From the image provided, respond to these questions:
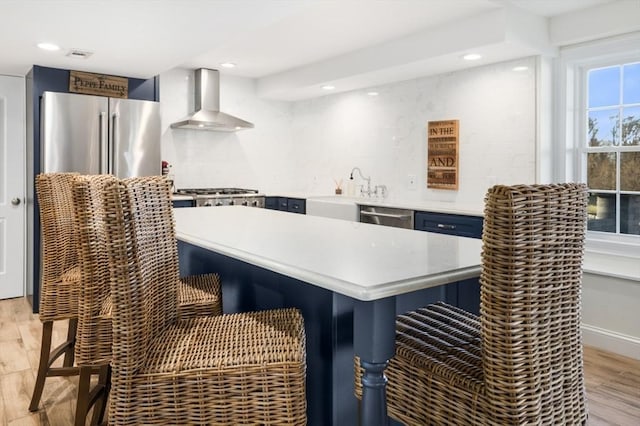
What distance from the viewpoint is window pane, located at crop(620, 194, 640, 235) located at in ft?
11.8

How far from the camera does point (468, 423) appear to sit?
1.23 meters

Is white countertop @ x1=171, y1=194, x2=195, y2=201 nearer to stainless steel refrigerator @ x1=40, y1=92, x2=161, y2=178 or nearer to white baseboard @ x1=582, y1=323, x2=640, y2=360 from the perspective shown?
stainless steel refrigerator @ x1=40, y1=92, x2=161, y2=178

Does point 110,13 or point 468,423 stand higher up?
point 110,13

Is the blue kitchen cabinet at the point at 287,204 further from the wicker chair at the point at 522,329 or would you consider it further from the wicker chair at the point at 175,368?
the wicker chair at the point at 522,329

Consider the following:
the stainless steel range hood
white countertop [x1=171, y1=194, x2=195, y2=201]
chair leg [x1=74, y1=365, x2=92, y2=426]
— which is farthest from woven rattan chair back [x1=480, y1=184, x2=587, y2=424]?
the stainless steel range hood

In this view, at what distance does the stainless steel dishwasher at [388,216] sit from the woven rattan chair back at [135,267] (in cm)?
298

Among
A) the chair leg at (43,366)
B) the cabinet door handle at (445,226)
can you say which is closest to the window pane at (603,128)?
the cabinet door handle at (445,226)

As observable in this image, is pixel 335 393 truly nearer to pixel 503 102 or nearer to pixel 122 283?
pixel 122 283

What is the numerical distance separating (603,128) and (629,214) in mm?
692

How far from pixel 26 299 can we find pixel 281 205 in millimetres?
2730

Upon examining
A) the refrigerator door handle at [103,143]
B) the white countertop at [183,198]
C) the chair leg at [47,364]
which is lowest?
the chair leg at [47,364]

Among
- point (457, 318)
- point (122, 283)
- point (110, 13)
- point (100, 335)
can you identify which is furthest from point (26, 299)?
point (457, 318)

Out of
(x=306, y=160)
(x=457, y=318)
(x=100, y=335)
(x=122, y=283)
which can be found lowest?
(x=100, y=335)

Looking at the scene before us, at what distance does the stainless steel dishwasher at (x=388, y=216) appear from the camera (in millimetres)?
4270
